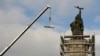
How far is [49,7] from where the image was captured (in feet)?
382

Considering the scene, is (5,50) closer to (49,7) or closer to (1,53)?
(1,53)

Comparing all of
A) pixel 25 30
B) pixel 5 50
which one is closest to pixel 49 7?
pixel 25 30

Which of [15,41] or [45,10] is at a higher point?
[45,10]

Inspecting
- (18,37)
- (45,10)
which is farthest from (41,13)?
(18,37)

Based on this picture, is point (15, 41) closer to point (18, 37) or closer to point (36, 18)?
point (18, 37)

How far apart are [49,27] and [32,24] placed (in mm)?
6769

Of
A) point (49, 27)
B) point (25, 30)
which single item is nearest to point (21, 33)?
point (25, 30)

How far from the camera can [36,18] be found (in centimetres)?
11688

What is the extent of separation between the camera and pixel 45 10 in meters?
117

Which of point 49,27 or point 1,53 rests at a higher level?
point 49,27

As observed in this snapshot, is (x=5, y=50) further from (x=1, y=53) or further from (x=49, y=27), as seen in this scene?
(x=49, y=27)

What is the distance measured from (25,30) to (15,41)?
172 inches

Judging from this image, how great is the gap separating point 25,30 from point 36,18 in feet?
15.8

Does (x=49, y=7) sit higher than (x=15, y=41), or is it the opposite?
(x=49, y=7)
